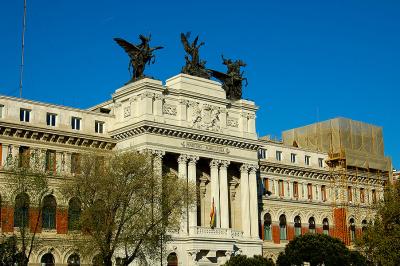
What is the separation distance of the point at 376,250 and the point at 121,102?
2914cm

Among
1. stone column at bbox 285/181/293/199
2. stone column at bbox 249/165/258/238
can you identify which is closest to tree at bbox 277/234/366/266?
stone column at bbox 249/165/258/238

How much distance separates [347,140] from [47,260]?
4877 centimetres

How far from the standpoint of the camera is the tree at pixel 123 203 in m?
54.0

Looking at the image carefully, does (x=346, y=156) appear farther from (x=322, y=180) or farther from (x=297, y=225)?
(x=297, y=225)

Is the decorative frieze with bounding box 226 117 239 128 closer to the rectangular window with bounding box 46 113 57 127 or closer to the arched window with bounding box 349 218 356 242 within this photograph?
the rectangular window with bounding box 46 113 57 127

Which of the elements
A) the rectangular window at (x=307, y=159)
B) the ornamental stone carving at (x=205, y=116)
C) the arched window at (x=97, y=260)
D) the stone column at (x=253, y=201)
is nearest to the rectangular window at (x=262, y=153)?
the rectangular window at (x=307, y=159)

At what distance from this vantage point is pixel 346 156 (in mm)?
93438

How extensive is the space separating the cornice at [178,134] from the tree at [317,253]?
1199cm

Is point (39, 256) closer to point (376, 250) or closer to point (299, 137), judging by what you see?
point (376, 250)

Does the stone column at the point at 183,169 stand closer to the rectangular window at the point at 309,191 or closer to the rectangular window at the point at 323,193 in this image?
the rectangular window at the point at 309,191

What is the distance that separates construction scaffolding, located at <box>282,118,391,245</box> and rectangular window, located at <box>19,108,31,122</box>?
1729 inches

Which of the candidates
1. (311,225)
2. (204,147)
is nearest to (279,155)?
(311,225)

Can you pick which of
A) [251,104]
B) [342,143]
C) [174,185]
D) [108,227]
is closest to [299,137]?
[342,143]

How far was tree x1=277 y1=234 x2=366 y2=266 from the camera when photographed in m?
68.1
